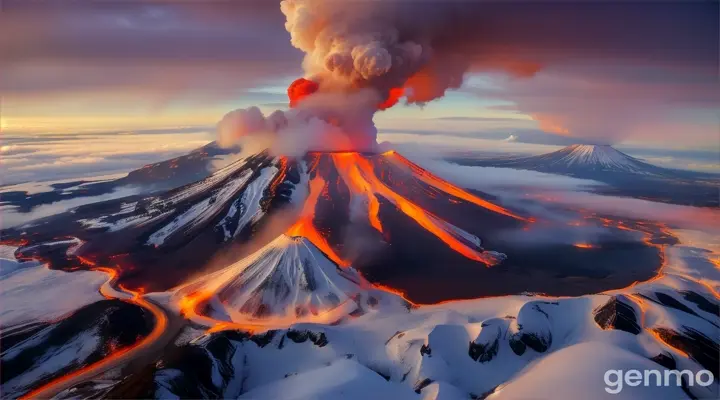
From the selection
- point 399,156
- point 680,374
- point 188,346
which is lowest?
point 680,374

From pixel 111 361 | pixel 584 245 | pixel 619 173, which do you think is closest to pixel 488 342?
pixel 111 361

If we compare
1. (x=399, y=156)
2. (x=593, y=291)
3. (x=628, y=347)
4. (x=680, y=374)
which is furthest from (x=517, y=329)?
(x=399, y=156)

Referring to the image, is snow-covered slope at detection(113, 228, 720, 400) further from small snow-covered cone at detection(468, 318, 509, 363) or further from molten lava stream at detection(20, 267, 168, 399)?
molten lava stream at detection(20, 267, 168, 399)

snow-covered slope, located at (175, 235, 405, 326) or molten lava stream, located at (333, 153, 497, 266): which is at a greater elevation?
molten lava stream, located at (333, 153, 497, 266)

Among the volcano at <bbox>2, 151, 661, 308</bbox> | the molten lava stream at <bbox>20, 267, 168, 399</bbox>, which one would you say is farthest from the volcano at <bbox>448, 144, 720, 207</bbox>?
the molten lava stream at <bbox>20, 267, 168, 399</bbox>

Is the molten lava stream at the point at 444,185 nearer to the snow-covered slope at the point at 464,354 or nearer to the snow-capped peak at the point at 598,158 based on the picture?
the snow-covered slope at the point at 464,354

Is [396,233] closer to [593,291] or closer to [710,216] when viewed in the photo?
[593,291]
